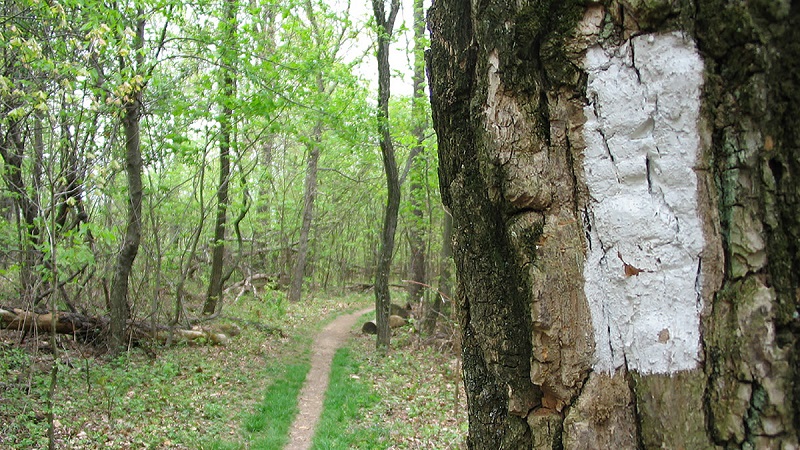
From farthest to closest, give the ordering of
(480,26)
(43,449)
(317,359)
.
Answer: (317,359) < (43,449) < (480,26)

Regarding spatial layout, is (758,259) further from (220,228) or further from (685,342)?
(220,228)

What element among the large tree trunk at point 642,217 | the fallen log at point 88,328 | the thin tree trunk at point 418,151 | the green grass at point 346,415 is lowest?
the green grass at point 346,415

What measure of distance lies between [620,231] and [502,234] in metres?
0.37

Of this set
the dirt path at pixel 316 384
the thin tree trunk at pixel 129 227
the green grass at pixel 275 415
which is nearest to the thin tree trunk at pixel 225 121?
the thin tree trunk at pixel 129 227

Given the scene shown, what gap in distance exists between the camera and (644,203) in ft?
4.15

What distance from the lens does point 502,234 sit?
1.59 m

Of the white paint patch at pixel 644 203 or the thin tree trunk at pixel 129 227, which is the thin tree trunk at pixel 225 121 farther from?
the white paint patch at pixel 644 203

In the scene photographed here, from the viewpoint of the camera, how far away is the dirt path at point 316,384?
7.79 metres

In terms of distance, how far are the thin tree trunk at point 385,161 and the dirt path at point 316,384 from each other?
1617mm

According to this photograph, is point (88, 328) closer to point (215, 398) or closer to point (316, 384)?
point (215, 398)

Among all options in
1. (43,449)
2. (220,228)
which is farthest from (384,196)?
(43,449)

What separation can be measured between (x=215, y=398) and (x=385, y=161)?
6.71 meters

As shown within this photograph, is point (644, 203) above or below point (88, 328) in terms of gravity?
above

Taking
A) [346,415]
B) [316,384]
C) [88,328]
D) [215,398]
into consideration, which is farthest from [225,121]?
[346,415]
